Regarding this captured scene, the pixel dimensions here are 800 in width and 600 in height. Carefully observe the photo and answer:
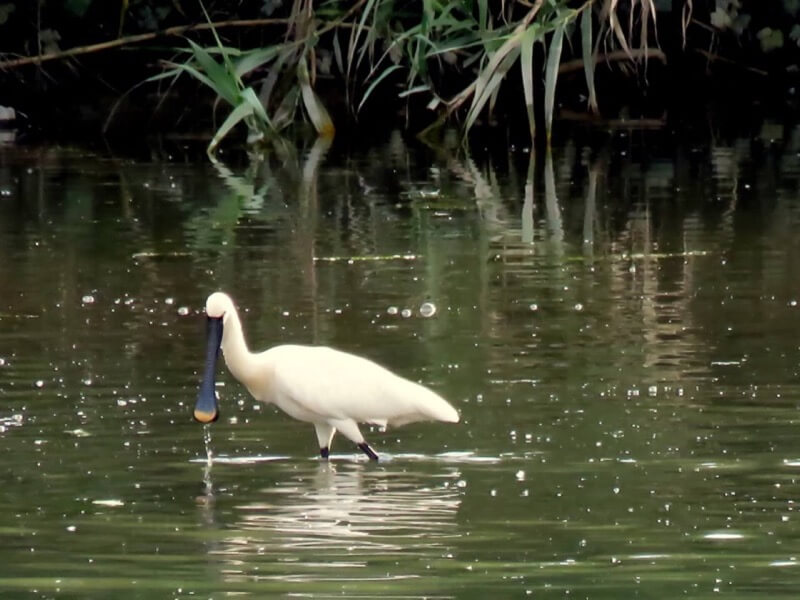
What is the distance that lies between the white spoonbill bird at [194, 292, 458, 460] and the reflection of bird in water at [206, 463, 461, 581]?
0.84 feet

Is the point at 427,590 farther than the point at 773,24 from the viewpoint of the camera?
No

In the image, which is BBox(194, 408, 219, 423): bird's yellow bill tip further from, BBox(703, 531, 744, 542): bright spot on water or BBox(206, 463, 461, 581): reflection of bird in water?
BBox(703, 531, 744, 542): bright spot on water

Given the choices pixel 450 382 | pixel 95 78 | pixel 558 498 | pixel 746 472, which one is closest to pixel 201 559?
pixel 558 498

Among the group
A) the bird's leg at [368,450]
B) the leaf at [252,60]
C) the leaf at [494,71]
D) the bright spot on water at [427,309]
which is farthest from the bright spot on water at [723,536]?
the leaf at [252,60]

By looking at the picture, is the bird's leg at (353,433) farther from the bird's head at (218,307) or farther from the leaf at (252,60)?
the leaf at (252,60)

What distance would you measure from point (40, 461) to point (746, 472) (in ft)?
6.74

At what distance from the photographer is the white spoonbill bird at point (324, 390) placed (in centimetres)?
727

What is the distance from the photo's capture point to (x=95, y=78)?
24703 millimetres

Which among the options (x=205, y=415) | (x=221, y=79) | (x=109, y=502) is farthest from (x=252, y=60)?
(x=109, y=502)

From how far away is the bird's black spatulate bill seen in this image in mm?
7242

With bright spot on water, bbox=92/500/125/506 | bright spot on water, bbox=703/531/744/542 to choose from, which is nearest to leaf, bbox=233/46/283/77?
bright spot on water, bbox=92/500/125/506

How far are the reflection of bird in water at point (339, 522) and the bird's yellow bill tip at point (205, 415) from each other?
0.37 m

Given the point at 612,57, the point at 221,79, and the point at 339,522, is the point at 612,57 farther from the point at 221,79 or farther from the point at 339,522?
the point at 339,522

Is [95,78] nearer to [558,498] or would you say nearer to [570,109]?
[570,109]
